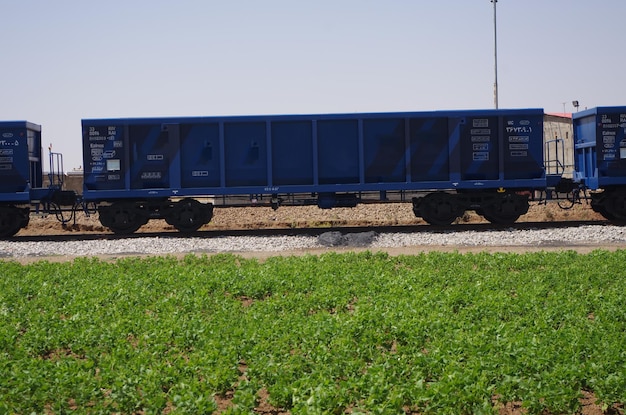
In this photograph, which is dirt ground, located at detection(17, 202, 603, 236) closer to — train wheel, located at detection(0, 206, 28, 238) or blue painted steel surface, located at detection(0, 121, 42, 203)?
train wheel, located at detection(0, 206, 28, 238)

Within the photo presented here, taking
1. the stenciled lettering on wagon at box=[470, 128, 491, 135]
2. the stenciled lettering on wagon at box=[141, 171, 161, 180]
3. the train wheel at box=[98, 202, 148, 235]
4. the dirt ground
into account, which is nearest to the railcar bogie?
the stenciled lettering on wagon at box=[470, 128, 491, 135]

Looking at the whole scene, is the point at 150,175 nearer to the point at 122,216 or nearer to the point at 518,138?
the point at 122,216

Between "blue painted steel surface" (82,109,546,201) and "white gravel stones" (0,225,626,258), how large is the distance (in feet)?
7.26

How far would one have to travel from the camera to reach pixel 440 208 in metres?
21.4

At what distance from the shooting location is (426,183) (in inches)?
840

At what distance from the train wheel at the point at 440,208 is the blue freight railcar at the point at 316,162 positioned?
29mm

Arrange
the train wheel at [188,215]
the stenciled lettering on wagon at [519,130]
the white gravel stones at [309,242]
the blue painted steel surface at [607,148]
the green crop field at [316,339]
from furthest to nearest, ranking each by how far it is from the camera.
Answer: the stenciled lettering on wagon at [519,130] < the blue painted steel surface at [607,148] < the train wheel at [188,215] < the white gravel stones at [309,242] < the green crop field at [316,339]

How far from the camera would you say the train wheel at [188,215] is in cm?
2108

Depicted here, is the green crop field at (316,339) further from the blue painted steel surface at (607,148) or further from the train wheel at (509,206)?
the blue painted steel surface at (607,148)

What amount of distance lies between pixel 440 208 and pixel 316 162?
12.7 ft

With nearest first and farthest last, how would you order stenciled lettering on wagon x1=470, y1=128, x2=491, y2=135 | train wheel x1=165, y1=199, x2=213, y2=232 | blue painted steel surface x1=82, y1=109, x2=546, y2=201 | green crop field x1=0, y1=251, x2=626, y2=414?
green crop field x1=0, y1=251, x2=626, y2=414 → train wheel x1=165, y1=199, x2=213, y2=232 → blue painted steel surface x1=82, y1=109, x2=546, y2=201 → stenciled lettering on wagon x1=470, y1=128, x2=491, y2=135

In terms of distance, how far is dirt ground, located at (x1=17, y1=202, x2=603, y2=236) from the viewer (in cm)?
2552

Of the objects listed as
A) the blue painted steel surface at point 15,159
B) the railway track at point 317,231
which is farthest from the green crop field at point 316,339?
the blue painted steel surface at point 15,159

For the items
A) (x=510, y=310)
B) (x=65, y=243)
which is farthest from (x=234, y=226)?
(x=510, y=310)
